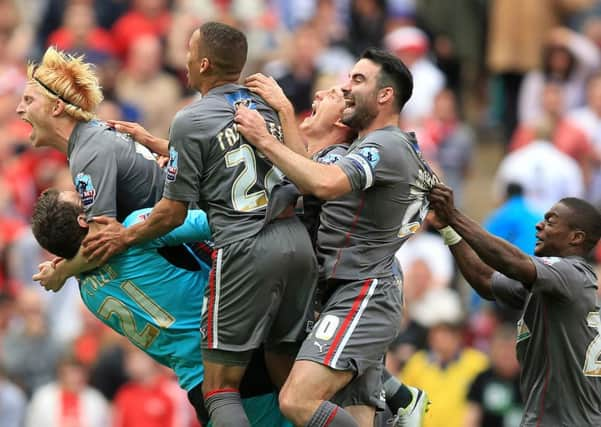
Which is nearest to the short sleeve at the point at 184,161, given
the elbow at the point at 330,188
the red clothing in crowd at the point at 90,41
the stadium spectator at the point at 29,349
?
the elbow at the point at 330,188

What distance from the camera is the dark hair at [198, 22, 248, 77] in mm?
8766

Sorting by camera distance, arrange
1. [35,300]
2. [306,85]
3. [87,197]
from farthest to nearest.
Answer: [306,85], [35,300], [87,197]

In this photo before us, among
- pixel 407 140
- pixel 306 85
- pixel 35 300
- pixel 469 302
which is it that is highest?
pixel 407 140

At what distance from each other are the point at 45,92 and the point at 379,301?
2.24 meters

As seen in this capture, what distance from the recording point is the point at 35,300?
49.7 feet

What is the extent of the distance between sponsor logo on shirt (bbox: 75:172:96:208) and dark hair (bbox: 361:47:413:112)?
166 cm

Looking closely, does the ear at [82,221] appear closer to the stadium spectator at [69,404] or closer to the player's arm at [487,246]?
the player's arm at [487,246]

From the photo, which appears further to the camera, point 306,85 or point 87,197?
point 306,85

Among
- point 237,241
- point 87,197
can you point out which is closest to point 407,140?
point 237,241

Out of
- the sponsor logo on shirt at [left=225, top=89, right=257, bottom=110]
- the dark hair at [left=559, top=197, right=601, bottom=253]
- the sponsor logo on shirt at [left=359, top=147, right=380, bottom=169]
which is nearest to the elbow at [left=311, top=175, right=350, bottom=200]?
the sponsor logo on shirt at [left=359, top=147, right=380, bottom=169]

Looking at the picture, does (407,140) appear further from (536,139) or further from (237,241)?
(536,139)

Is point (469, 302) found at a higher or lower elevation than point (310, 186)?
lower

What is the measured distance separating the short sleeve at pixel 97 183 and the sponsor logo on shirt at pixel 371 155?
1.39m

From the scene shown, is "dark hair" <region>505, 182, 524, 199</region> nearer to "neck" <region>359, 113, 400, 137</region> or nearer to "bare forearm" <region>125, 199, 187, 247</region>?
"neck" <region>359, 113, 400, 137</region>
